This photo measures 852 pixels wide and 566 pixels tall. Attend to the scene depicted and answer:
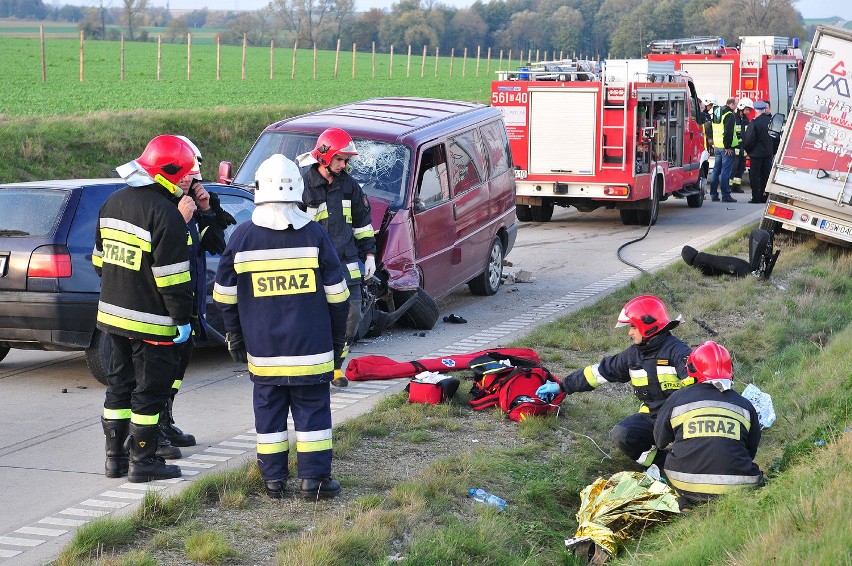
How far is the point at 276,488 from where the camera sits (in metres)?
5.87

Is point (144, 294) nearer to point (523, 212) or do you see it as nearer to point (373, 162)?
point (373, 162)

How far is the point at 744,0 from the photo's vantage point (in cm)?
7006

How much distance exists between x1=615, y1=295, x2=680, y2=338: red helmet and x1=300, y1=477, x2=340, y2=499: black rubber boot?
74.7 inches

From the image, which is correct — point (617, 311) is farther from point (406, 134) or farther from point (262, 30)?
point (262, 30)

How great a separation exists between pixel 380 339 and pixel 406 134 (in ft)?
6.33

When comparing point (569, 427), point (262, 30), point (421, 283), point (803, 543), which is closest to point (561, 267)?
point (421, 283)

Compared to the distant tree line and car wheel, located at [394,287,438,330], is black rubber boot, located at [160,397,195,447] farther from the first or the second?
the distant tree line

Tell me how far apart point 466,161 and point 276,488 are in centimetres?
642

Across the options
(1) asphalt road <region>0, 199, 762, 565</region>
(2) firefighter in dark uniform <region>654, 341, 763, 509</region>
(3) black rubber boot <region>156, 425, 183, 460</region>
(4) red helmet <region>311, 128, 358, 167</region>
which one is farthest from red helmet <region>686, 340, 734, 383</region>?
(4) red helmet <region>311, 128, 358, 167</region>

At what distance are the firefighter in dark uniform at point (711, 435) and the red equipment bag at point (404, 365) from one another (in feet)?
9.06

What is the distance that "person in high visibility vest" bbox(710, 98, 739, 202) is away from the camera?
21.2 m

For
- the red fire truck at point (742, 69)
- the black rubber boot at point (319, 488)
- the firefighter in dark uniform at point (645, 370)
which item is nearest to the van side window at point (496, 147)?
the firefighter in dark uniform at point (645, 370)

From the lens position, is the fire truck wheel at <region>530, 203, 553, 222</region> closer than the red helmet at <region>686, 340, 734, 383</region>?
No

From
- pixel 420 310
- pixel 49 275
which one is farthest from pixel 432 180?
pixel 49 275
